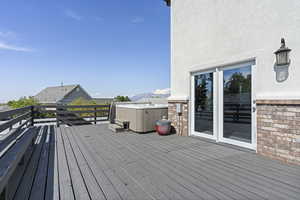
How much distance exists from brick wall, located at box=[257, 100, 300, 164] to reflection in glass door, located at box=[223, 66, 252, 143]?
12.9 inches

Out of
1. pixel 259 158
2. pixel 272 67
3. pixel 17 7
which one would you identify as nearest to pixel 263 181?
pixel 259 158

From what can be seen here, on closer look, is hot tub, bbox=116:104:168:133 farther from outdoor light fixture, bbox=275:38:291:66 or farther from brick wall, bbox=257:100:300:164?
outdoor light fixture, bbox=275:38:291:66

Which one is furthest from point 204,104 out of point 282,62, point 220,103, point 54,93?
point 54,93

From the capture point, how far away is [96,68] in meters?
15.7

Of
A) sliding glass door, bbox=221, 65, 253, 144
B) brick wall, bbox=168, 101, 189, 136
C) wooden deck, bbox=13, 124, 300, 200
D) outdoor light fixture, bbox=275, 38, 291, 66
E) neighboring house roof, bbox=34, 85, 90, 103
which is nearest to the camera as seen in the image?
wooden deck, bbox=13, 124, 300, 200

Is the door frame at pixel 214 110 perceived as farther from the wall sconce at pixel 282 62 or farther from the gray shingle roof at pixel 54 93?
the gray shingle roof at pixel 54 93

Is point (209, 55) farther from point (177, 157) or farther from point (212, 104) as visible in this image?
point (177, 157)

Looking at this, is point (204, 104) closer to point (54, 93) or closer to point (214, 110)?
point (214, 110)

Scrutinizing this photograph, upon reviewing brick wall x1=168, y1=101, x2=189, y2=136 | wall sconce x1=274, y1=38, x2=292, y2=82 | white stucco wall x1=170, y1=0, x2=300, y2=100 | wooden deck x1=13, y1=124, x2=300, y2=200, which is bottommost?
wooden deck x1=13, y1=124, x2=300, y2=200

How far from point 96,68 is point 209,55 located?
45.3 ft

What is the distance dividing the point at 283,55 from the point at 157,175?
295 cm

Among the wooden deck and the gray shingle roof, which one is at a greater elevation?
the gray shingle roof

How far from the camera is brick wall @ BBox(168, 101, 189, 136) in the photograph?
473 cm

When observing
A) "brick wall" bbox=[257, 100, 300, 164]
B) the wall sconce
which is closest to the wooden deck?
"brick wall" bbox=[257, 100, 300, 164]
